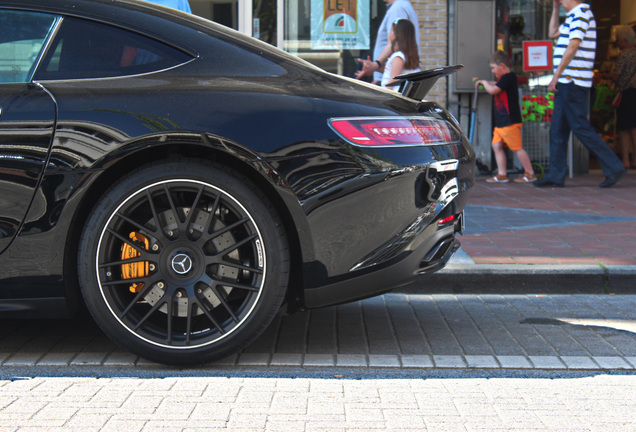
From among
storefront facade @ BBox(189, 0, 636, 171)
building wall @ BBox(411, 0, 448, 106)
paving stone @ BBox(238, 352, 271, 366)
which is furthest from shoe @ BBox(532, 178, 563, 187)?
paving stone @ BBox(238, 352, 271, 366)

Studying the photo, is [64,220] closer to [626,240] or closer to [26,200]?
[26,200]

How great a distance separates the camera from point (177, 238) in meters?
3.60

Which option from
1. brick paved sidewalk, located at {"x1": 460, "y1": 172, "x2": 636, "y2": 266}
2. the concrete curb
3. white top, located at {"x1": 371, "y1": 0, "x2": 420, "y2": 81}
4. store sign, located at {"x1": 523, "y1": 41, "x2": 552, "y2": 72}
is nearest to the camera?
the concrete curb

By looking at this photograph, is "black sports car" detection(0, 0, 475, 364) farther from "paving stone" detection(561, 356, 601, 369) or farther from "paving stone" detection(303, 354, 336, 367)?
"paving stone" detection(561, 356, 601, 369)

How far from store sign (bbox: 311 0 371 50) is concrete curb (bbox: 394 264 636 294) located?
5.87m

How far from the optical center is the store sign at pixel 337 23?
10484 millimetres

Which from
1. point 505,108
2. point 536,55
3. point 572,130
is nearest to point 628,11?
Result: point 536,55

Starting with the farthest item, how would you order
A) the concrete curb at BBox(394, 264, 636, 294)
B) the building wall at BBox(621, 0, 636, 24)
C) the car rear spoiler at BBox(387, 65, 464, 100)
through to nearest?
the building wall at BBox(621, 0, 636, 24)
the concrete curb at BBox(394, 264, 636, 294)
the car rear spoiler at BBox(387, 65, 464, 100)

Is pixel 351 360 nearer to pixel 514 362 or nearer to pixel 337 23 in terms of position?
pixel 514 362

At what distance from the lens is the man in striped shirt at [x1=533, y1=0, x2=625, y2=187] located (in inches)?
362

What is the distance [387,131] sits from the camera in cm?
364

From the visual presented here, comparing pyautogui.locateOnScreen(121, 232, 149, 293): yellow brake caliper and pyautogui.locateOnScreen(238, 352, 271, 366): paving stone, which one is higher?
pyautogui.locateOnScreen(121, 232, 149, 293): yellow brake caliper

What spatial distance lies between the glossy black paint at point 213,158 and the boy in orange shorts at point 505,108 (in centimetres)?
648

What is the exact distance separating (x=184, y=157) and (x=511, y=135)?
695 centimetres
